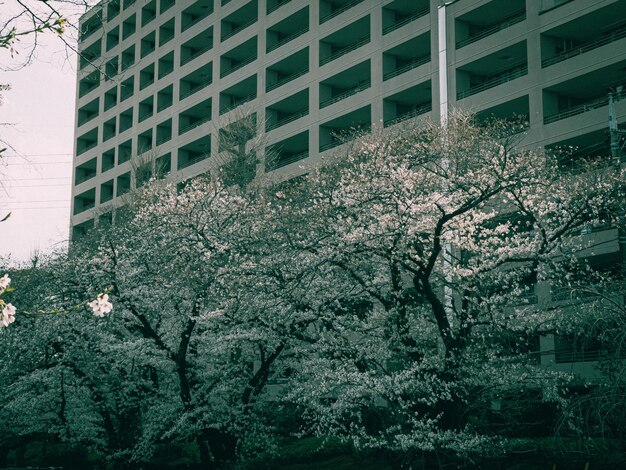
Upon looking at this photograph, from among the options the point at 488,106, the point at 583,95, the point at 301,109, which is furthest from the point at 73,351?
the point at 301,109

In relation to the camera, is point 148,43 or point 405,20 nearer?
point 405,20

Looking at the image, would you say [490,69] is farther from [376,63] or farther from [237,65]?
[237,65]

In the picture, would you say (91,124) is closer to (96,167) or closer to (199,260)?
(96,167)

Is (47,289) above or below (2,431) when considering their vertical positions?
above

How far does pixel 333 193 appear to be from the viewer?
917 inches

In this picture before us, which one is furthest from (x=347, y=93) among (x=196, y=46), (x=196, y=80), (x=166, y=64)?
(x=166, y=64)

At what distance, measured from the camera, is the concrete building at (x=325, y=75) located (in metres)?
40.6

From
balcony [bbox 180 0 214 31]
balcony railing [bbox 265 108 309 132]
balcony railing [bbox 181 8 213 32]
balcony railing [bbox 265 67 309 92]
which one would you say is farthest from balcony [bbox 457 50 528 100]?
balcony [bbox 180 0 214 31]

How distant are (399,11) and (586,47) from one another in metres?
→ 15.0

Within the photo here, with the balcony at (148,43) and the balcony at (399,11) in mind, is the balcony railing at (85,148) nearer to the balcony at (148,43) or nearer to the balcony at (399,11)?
the balcony at (148,43)

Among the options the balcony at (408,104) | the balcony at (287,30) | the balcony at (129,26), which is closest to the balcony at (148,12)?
the balcony at (129,26)

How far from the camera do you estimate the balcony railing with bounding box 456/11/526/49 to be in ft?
145

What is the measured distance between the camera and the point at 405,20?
50312mm

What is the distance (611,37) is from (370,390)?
27.4m
